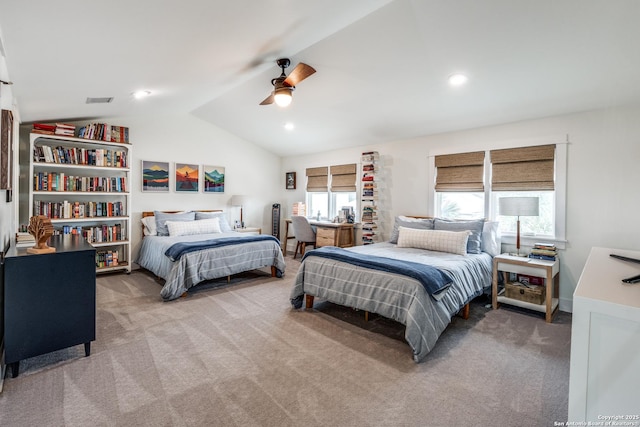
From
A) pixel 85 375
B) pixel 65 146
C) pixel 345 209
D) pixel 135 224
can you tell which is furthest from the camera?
pixel 345 209

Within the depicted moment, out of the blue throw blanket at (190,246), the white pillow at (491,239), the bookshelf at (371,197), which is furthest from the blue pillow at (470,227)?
the blue throw blanket at (190,246)

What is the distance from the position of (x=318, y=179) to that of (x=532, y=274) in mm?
4004

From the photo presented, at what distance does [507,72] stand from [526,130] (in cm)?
112

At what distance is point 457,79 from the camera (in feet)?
10.2

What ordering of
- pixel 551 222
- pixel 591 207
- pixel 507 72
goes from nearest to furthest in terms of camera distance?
pixel 507 72 → pixel 591 207 → pixel 551 222

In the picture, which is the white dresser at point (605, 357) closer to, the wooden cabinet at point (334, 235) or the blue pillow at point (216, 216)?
the wooden cabinet at point (334, 235)

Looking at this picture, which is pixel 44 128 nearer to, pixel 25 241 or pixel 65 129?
pixel 65 129

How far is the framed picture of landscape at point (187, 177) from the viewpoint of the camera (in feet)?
18.2

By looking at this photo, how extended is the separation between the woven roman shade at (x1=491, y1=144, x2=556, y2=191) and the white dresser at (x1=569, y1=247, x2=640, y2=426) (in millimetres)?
2862

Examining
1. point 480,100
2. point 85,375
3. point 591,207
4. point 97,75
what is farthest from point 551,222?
point 97,75

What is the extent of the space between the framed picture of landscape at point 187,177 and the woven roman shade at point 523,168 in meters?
4.81

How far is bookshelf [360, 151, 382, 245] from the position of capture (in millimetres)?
5059

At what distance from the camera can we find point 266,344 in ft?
8.32

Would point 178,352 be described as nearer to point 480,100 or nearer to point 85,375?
point 85,375
